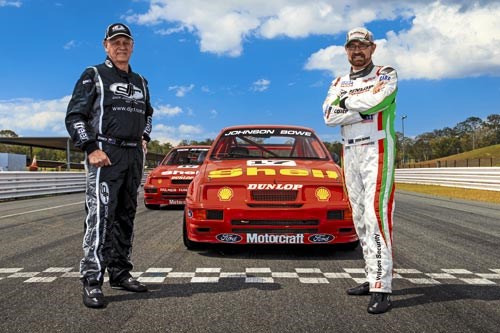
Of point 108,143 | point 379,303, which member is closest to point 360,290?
point 379,303

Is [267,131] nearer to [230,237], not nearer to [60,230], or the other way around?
[230,237]

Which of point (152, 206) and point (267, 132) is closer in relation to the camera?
point (267, 132)

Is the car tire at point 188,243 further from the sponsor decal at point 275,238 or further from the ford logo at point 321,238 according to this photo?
the ford logo at point 321,238

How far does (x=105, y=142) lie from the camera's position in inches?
126

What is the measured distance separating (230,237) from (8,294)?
1.91 m

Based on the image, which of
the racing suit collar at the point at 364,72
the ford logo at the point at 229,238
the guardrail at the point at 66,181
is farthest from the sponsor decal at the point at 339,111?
the guardrail at the point at 66,181

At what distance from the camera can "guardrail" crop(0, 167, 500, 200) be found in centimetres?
1385

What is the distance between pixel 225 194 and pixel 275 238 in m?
0.65

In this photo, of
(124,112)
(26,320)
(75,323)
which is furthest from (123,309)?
(124,112)

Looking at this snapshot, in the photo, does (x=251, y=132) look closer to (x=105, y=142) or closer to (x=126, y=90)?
(x=126, y=90)

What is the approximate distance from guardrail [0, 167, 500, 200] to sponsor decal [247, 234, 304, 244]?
11522 mm

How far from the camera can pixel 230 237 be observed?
14.1 feet

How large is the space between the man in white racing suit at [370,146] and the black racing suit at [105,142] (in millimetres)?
1490

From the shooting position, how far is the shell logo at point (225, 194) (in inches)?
172
